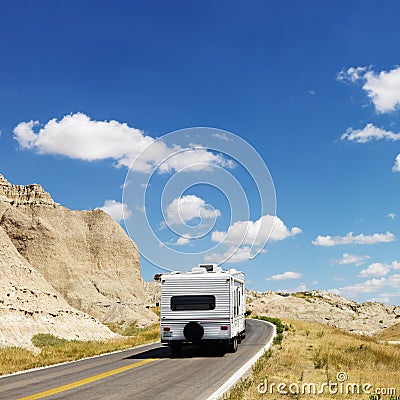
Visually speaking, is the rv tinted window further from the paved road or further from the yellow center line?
the yellow center line

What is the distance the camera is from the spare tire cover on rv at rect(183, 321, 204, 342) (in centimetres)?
2227

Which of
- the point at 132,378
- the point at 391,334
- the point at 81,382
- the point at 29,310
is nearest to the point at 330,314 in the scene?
the point at 391,334

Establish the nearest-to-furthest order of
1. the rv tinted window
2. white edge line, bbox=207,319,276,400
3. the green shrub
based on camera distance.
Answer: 1. white edge line, bbox=207,319,276,400
2. the rv tinted window
3. the green shrub

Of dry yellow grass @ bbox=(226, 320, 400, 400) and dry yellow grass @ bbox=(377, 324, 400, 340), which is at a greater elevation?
dry yellow grass @ bbox=(226, 320, 400, 400)

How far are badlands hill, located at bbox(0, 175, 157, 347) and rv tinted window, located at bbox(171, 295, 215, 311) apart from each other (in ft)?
71.4

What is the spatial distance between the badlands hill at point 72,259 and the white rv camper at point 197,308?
21.6m

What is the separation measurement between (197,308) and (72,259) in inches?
2261

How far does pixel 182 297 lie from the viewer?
22656mm

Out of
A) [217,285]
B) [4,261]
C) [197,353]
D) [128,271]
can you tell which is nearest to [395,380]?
[217,285]

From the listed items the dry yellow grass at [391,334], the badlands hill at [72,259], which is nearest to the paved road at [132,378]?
the badlands hill at [72,259]

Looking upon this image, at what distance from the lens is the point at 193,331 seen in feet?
73.2

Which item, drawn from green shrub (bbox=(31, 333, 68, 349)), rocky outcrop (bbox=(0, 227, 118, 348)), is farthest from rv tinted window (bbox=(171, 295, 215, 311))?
green shrub (bbox=(31, 333, 68, 349))

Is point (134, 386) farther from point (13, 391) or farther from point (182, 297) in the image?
point (182, 297)

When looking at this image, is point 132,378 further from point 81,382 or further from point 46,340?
point 46,340
